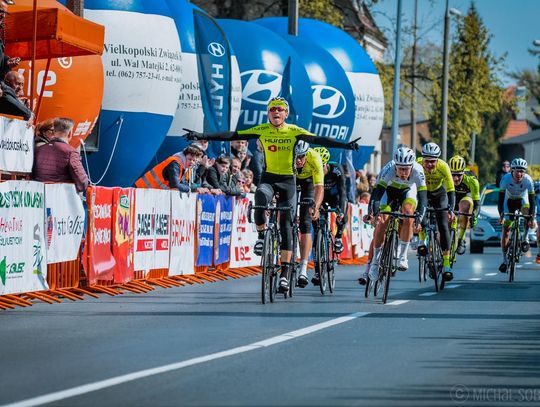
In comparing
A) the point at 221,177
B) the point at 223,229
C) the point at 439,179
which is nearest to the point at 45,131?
the point at 439,179

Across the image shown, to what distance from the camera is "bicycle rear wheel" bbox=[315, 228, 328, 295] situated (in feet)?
58.3

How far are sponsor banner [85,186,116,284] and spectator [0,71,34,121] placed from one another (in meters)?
1.46

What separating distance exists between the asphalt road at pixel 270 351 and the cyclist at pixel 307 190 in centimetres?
51

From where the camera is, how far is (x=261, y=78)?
30062 millimetres

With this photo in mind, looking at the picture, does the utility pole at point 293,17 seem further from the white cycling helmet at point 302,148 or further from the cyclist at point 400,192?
the white cycling helmet at point 302,148

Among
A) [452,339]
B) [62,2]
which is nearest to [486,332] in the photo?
[452,339]

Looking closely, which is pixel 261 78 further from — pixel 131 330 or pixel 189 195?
pixel 131 330

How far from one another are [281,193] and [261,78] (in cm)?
1401

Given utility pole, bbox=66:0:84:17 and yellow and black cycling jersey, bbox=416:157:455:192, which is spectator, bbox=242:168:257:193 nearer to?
utility pole, bbox=66:0:84:17

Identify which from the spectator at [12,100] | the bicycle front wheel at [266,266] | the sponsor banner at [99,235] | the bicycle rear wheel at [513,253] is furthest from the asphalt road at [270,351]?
the bicycle rear wheel at [513,253]

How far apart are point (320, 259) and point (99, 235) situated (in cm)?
271

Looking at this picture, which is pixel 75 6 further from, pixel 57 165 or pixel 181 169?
pixel 57 165

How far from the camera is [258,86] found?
29938 millimetres

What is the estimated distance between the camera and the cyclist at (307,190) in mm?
16953
